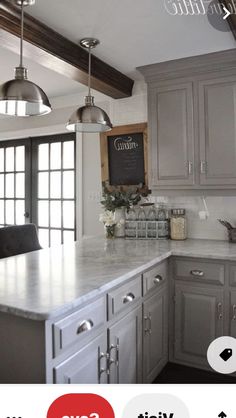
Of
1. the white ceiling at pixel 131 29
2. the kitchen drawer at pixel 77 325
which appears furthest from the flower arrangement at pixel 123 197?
the kitchen drawer at pixel 77 325

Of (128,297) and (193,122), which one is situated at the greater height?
(193,122)

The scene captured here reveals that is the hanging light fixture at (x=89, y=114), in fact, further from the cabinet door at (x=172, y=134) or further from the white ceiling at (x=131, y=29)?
the cabinet door at (x=172, y=134)

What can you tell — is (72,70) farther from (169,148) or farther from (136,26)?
(169,148)

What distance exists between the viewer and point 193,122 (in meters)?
2.52

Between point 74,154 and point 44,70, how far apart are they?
1.05 m

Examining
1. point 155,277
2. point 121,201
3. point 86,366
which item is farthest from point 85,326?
point 121,201

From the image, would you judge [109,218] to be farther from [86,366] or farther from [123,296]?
[86,366]

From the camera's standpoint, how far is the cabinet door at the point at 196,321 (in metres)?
2.18

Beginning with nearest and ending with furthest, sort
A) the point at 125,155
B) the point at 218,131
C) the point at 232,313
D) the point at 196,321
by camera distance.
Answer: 1. the point at 232,313
2. the point at 196,321
3. the point at 218,131
4. the point at 125,155

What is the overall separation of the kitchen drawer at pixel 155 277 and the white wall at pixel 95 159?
2.42ft

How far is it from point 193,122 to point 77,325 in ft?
6.02

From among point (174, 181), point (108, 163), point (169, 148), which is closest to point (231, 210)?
point (174, 181)

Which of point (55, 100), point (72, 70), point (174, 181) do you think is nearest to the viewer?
point (72, 70)

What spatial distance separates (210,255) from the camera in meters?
2.15
